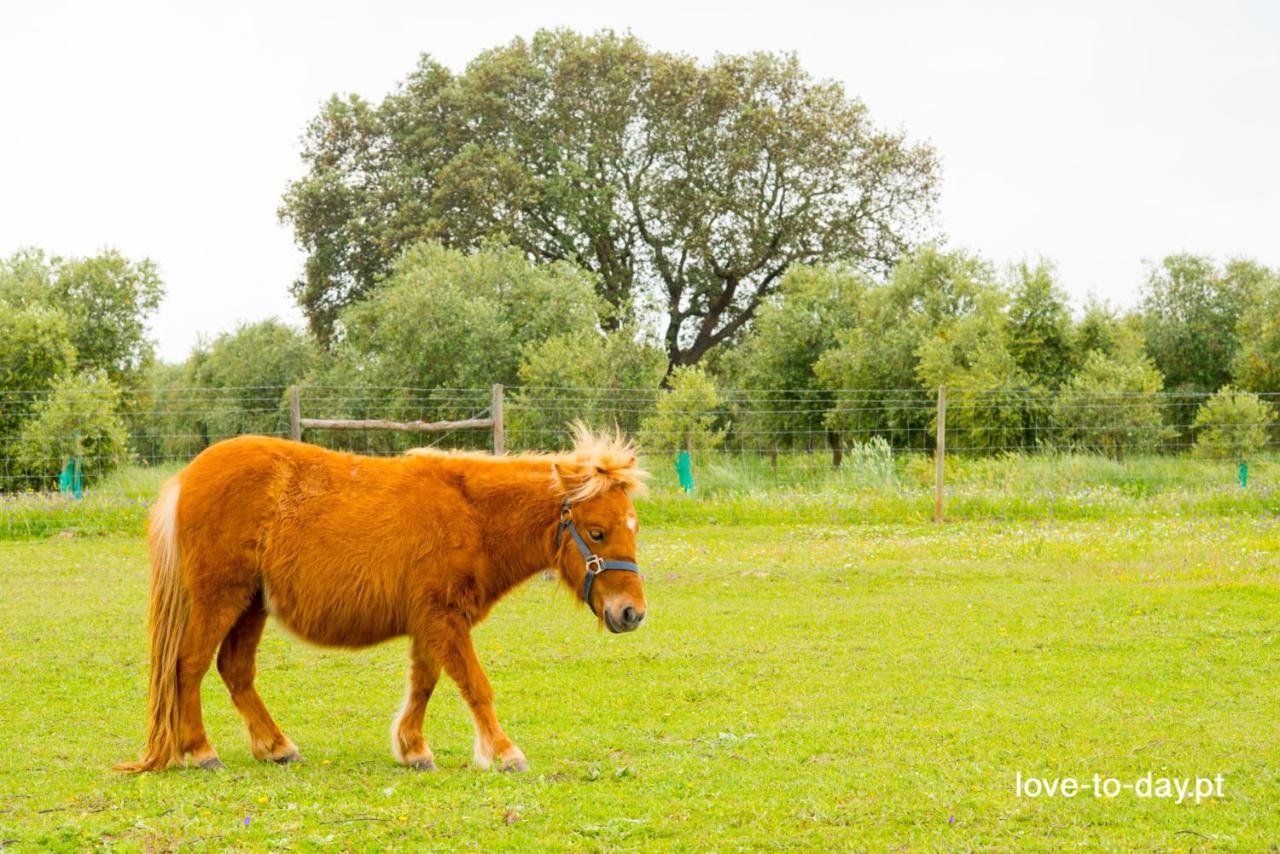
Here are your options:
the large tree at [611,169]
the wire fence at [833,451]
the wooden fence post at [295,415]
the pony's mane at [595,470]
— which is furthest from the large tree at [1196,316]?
the pony's mane at [595,470]

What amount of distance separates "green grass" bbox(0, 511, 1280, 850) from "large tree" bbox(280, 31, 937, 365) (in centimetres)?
2785

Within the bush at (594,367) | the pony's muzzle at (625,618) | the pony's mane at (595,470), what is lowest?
the pony's muzzle at (625,618)

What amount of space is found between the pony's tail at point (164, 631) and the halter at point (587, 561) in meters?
2.19

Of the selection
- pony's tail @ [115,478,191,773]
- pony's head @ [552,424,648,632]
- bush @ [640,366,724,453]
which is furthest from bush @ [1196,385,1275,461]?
pony's tail @ [115,478,191,773]

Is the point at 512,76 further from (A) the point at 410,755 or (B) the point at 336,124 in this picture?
(A) the point at 410,755

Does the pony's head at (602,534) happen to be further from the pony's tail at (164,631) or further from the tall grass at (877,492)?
the tall grass at (877,492)

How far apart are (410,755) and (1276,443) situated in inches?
913

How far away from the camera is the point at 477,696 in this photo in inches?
263

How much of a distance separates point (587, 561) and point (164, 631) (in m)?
2.45

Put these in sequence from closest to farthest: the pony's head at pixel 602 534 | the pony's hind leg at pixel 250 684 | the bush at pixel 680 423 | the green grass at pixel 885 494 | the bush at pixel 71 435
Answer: the pony's head at pixel 602 534 < the pony's hind leg at pixel 250 684 < the green grass at pixel 885 494 < the bush at pixel 71 435 < the bush at pixel 680 423

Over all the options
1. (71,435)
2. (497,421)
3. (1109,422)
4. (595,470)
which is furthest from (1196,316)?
(595,470)

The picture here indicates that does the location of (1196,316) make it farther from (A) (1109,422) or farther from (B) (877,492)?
(B) (877,492)

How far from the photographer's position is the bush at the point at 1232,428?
23438 millimetres

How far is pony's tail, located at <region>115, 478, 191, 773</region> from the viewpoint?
21.6ft
